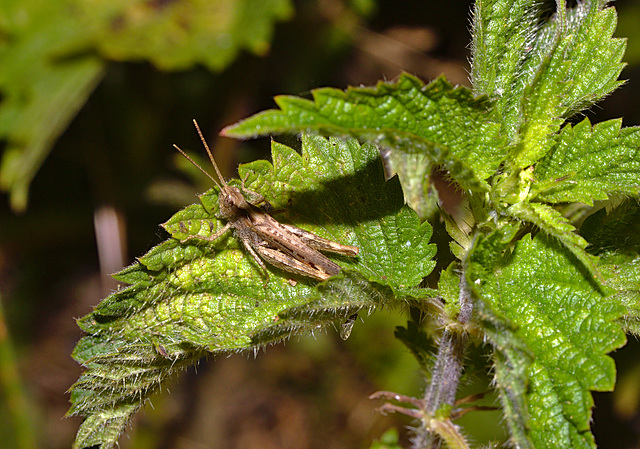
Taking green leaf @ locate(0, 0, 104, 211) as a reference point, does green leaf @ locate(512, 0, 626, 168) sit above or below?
above

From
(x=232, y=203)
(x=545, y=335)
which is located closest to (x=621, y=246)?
(x=545, y=335)

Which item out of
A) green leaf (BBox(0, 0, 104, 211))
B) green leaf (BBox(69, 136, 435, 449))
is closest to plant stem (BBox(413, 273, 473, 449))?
green leaf (BBox(69, 136, 435, 449))

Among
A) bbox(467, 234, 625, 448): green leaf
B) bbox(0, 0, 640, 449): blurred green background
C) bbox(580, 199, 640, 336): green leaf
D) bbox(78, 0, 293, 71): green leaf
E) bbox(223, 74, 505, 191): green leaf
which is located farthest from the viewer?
bbox(0, 0, 640, 449): blurred green background

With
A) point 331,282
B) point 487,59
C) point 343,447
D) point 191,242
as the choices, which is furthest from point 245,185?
point 343,447

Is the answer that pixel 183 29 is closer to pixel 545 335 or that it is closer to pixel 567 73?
pixel 567 73

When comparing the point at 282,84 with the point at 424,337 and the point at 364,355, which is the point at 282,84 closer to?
the point at 364,355

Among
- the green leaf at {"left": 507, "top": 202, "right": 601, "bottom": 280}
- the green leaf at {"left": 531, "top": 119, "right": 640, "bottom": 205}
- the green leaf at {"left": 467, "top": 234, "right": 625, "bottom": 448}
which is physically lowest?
the green leaf at {"left": 467, "top": 234, "right": 625, "bottom": 448}

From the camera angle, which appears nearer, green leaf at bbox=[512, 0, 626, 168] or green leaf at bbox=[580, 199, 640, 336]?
green leaf at bbox=[512, 0, 626, 168]

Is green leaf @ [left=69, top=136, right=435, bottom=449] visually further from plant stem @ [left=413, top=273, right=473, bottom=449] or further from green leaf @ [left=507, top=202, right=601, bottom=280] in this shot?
green leaf @ [left=507, top=202, right=601, bottom=280]
